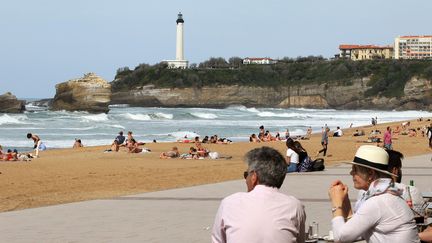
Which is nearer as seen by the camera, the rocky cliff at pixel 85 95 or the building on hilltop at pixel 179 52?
the rocky cliff at pixel 85 95

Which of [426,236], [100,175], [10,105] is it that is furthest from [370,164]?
[10,105]

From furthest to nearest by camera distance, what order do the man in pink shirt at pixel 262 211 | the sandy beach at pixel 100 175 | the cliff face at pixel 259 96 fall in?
the cliff face at pixel 259 96, the sandy beach at pixel 100 175, the man in pink shirt at pixel 262 211

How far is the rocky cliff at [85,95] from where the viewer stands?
88.2 m

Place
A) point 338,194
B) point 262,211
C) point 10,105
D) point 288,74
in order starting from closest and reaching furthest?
point 262,211 < point 338,194 < point 10,105 < point 288,74

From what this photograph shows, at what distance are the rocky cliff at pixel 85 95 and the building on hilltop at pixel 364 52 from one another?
331ft

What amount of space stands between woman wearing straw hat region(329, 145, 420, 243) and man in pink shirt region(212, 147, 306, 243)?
22 cm

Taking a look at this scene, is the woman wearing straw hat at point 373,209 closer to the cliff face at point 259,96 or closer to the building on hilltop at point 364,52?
the cliff face at point 259,96

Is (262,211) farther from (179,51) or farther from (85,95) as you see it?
(179,51)

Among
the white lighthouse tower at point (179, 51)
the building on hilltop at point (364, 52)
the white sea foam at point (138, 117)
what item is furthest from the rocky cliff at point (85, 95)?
the building on hilltop at point (364, 52)

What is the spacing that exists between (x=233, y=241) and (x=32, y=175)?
632 inches

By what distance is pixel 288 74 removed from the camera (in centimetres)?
15700

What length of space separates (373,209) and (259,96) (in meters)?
146

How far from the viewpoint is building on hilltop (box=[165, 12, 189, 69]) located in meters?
146

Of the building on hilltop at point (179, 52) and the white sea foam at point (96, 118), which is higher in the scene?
the building on hilltop at point (179, 52)
